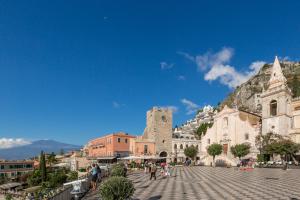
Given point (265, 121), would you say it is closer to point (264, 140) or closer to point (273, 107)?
point (273, 107)

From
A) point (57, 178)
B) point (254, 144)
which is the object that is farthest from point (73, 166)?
point (254, 144)

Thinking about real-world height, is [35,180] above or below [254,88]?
below

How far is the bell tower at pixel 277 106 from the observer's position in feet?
168

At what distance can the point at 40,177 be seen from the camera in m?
49.5

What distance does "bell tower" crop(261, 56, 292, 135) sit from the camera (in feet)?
168

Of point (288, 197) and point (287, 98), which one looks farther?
point (287, 98)

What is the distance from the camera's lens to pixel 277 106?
52.8 m

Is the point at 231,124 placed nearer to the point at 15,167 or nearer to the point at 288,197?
the point at 288,197

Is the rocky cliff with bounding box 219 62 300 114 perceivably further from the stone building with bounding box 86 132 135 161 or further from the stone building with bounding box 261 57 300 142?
the stone building with bounding box 86 132 135 161

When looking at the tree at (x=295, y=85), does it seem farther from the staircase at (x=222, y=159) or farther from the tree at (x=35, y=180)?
the tree at (x=35, y=180)

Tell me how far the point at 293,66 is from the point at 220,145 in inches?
3807

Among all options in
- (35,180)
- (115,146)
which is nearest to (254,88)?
(115,146)

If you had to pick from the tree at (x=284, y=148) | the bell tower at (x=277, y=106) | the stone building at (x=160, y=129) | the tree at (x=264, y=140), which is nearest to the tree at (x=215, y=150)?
the tree at (x=264, y=140)

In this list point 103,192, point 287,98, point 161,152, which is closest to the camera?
point 103,192
